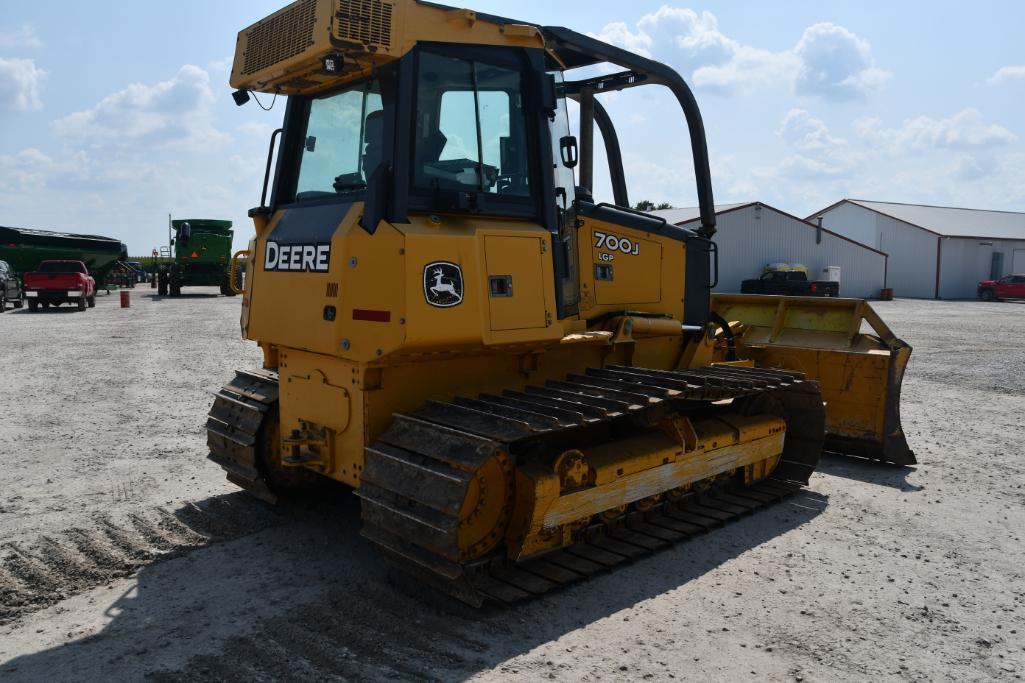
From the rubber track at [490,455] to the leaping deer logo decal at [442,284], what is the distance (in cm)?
62

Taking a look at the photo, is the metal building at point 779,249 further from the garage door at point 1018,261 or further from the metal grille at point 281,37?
the metal grille at point 281,37

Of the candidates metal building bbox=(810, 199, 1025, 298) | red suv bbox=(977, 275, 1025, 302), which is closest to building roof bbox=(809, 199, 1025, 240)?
metal building bbox=(810, 199, 1025, 298)

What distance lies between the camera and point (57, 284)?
26109mm

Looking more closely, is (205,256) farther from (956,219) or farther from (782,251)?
(956,219)

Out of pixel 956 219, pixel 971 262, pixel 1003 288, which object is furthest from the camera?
pixel 956 219

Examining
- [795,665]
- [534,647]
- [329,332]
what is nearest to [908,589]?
[795,665]

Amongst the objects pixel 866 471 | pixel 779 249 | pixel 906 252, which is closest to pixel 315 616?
pixel 866 471

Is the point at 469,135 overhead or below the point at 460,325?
overhead

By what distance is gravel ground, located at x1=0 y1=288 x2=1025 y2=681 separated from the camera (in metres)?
3.82

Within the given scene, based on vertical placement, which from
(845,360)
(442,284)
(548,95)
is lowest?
(845,360)

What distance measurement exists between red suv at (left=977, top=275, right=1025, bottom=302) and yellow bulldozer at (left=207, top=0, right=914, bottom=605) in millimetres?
42150

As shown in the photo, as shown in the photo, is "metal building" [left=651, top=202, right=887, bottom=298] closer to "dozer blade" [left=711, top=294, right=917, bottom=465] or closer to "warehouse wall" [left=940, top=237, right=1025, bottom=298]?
"warehouse wall" [left=940, top=237, right=1025, bottom=298]

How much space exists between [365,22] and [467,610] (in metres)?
3.19

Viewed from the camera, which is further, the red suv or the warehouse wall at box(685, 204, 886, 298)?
the red suv
